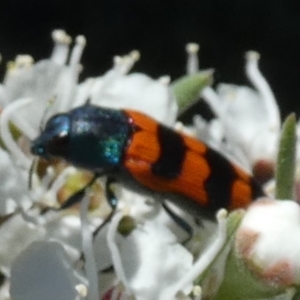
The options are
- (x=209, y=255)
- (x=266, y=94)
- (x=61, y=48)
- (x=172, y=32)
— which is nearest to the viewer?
(x=209, y=255)

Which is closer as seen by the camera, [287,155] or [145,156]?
[287,155]

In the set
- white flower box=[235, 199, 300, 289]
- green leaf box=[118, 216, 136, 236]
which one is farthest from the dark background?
white flower box=[235, 199, 300, 289]

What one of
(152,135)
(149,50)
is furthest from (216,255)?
(149,50)

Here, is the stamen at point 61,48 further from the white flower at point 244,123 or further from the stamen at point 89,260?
the stamen at point 89,260

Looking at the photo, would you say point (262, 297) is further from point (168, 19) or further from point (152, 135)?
point (168, 19)

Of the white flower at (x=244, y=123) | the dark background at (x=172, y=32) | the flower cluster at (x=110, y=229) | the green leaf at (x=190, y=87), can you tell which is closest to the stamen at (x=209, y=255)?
the flower cluster at (x=110, y=229)

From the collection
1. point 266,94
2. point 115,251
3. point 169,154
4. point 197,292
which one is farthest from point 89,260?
point 266,94

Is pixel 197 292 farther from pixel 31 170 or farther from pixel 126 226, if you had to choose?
pixel 31 170
